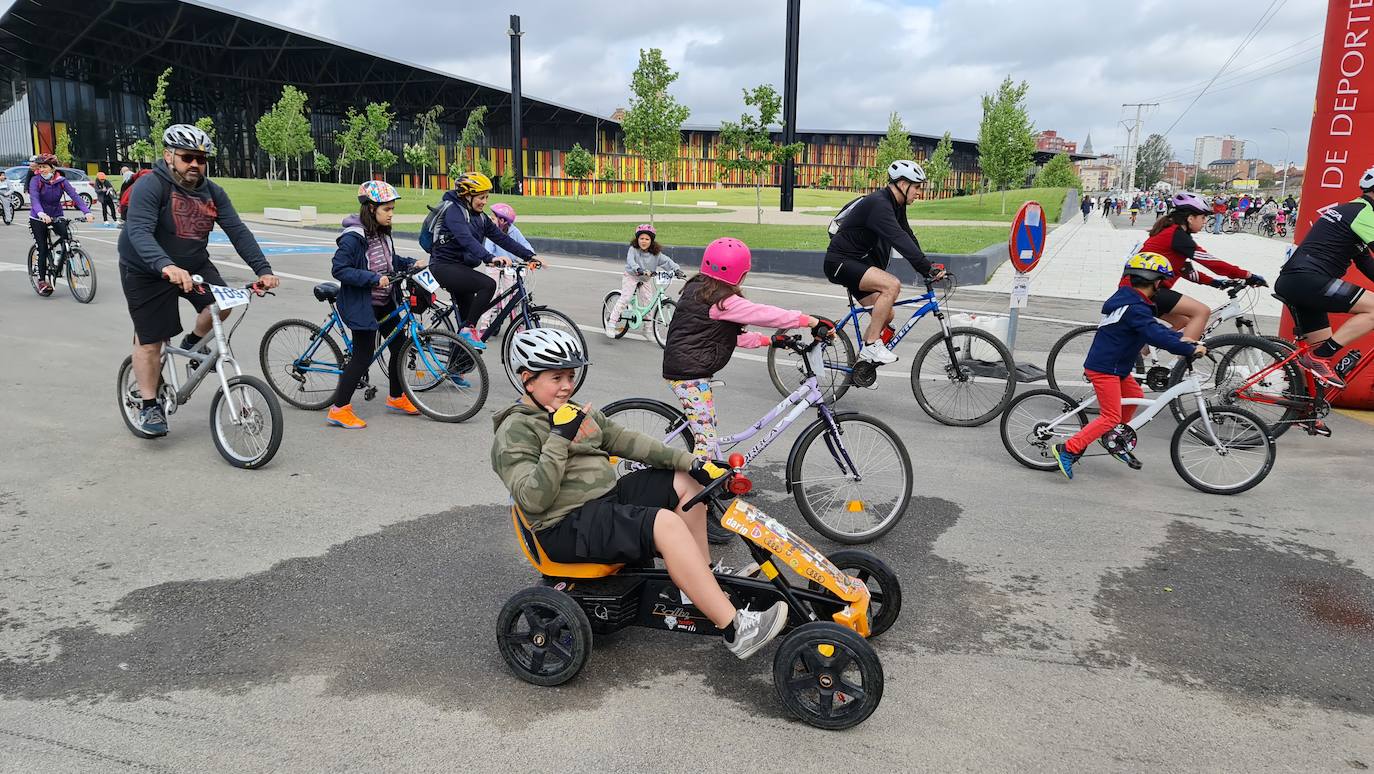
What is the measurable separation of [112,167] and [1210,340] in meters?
80.8

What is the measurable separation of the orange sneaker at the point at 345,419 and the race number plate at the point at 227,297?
134 cm

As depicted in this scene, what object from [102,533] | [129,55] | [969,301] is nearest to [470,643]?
[102,533]

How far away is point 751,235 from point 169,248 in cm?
2151

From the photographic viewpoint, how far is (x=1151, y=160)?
174 meters

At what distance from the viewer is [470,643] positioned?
12.7 feet

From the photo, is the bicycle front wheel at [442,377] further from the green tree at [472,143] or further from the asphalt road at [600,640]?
the green tree at [472,143]

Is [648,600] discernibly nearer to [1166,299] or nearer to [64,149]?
[1166,299]

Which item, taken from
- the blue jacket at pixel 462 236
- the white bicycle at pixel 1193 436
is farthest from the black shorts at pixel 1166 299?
the blue jacket at pixel 462 236

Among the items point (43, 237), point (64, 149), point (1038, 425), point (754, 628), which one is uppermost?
point (64, 149)

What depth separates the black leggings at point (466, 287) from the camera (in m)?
8.30

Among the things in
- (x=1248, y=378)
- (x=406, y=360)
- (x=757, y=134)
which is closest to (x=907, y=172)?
(x=1248, y=378)

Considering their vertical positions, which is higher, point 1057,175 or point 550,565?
point 1057,175

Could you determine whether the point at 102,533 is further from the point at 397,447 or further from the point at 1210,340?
the point at 1210,340

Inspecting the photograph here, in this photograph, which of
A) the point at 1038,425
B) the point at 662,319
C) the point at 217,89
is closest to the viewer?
the point at 1038,425
